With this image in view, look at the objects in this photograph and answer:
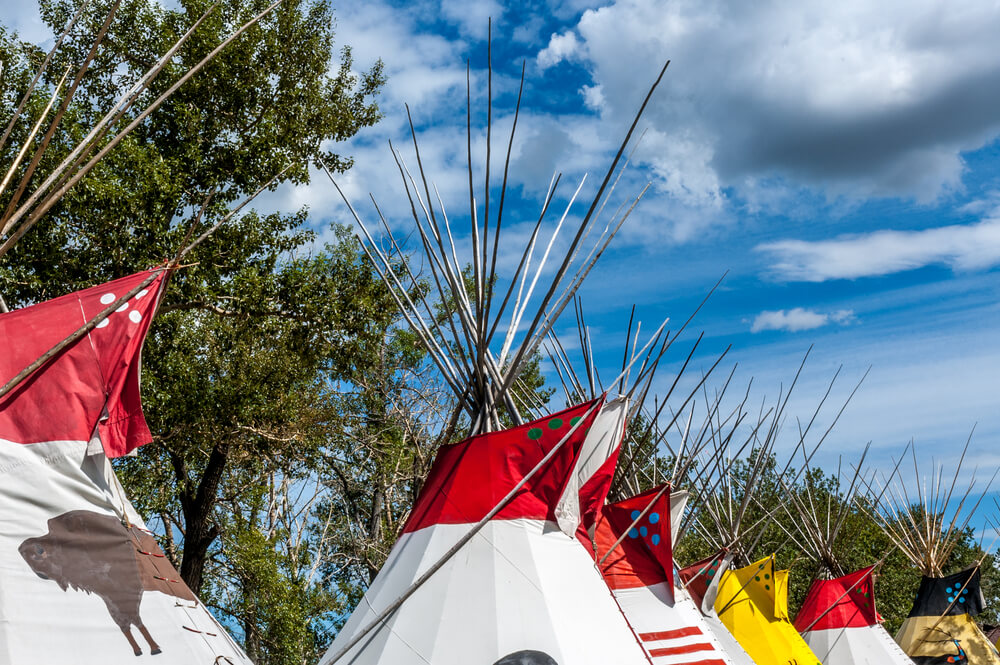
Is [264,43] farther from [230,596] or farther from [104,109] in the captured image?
[230,596]

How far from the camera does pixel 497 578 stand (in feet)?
14.7

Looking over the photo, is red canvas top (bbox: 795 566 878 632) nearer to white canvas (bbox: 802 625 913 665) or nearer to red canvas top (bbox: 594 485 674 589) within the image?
white canvas (bbox: 802 625 913 665)

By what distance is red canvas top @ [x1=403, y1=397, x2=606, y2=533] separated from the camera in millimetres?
4762

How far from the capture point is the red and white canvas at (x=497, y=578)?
13.9 feet

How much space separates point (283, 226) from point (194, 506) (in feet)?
13.1

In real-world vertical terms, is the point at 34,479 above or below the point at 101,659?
above

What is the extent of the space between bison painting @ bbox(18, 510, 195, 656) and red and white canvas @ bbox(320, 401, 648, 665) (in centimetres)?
94

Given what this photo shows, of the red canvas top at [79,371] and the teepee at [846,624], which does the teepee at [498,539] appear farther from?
the teepee at [846,624]

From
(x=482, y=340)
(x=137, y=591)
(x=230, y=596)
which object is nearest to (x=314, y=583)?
(x=230, y=596)

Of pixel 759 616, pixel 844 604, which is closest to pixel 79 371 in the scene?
pixel 759 616

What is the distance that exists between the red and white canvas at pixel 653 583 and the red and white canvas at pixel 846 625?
19.8 feet

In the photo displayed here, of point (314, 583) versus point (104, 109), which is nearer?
point (104, 109)

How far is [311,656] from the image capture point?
16.3 metres

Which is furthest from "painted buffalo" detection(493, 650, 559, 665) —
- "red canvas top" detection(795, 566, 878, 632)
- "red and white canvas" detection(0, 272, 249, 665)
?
"red canvas top" detection(795, 566, 878, 632)
